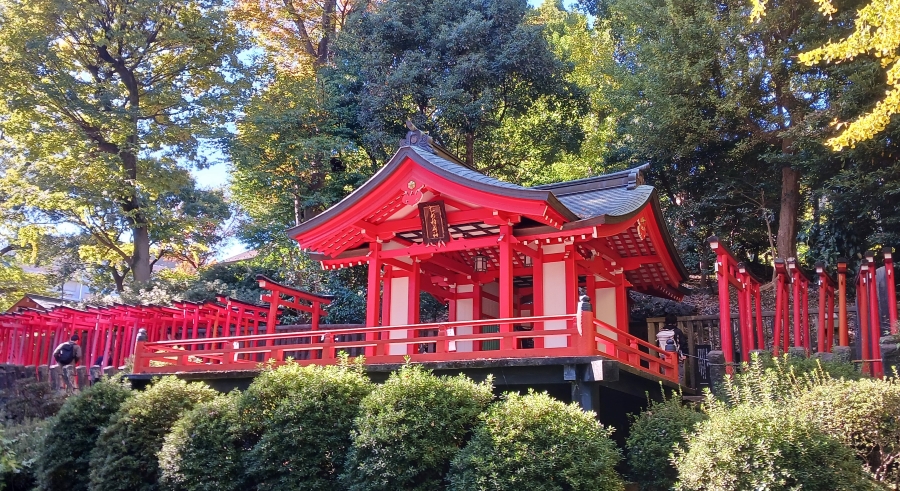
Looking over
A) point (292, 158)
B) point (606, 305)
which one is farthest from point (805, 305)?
point (292, 158)

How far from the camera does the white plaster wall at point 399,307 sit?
13586mm

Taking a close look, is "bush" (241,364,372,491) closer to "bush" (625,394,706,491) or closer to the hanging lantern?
"bush" (625,394,706,491)

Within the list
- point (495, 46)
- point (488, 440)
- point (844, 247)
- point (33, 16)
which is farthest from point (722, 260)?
point (33, 16)

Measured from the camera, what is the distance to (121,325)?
1891 cm

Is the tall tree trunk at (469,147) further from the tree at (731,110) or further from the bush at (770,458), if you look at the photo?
the bush at (770,458)

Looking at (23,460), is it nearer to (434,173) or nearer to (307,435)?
(307,435)

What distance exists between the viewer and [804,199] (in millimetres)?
21078

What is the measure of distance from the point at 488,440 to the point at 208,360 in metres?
10.7

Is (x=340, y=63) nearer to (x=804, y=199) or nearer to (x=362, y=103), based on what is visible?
(x=362, y=103)

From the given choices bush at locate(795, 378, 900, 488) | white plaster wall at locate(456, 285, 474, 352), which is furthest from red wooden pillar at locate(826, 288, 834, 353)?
white plaster wall at locate(456, 285, 474, 352)

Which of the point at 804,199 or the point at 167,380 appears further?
the point at 804,199

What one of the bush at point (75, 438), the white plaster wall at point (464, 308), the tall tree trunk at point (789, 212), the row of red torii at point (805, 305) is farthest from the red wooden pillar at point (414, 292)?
the tall tree trunk at point (789, 212)

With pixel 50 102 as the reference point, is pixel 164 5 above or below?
above

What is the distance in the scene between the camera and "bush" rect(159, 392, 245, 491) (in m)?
8.95
